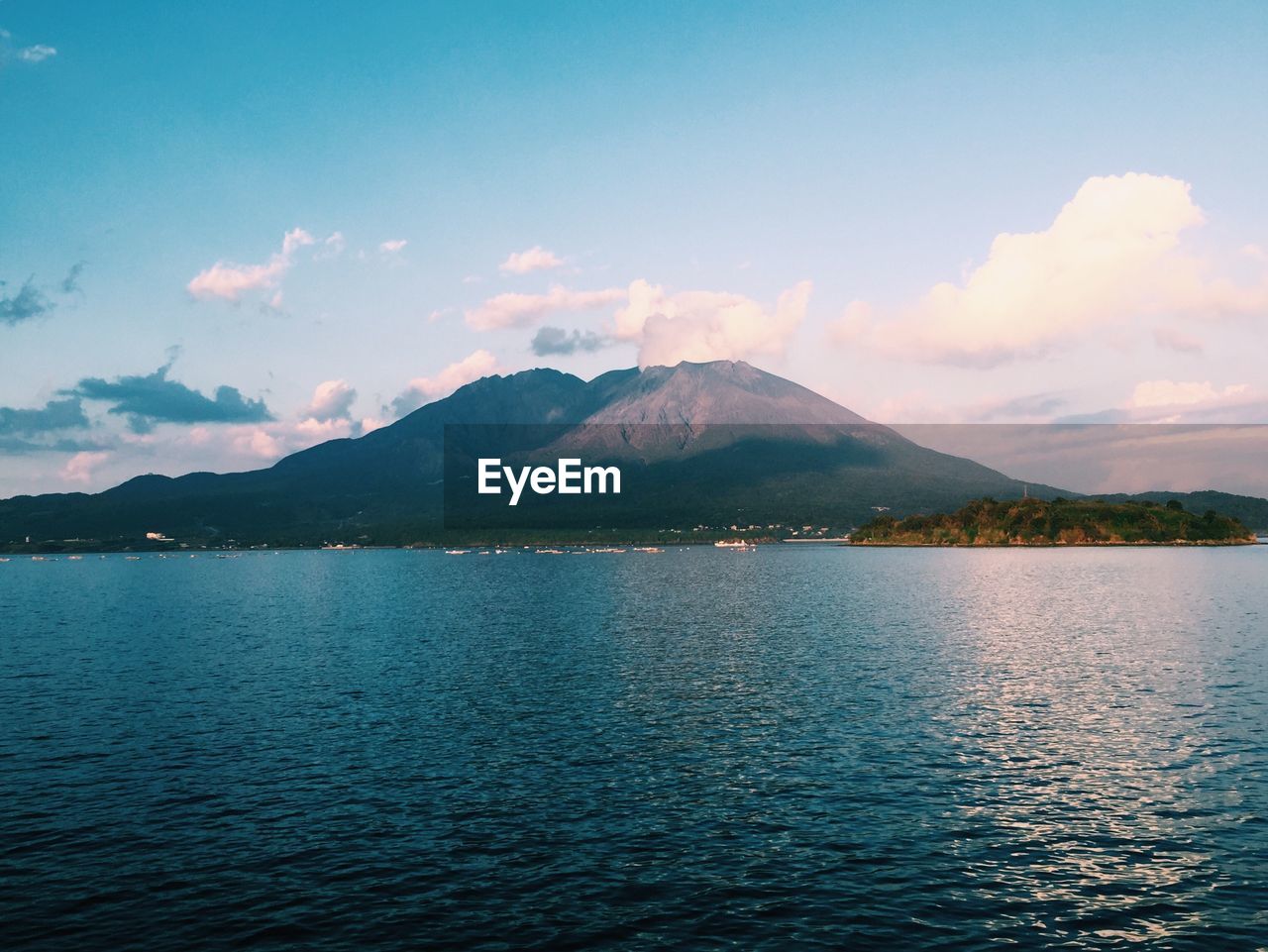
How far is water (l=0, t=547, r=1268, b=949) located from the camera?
2919 centimetres

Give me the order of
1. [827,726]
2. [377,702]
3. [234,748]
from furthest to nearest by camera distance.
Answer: [377,702] < [827,726] < [234,748]

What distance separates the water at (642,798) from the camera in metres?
29.2

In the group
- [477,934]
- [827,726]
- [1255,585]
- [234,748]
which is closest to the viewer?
[477,934]

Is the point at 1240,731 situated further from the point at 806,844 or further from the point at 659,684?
the point at 659,684

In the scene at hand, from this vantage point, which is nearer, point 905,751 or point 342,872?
point 342,872

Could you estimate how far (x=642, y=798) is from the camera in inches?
1660

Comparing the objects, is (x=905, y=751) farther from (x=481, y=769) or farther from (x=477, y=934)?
(x=477, y=934)

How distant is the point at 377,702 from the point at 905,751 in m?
41.1

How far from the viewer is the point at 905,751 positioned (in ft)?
163

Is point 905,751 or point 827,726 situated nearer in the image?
point 905,751

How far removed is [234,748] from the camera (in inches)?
2083

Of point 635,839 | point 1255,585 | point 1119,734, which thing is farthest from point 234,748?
point 1255,585

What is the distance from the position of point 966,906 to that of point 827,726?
27.0 m

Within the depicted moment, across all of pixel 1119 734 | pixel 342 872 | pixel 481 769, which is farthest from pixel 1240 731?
pixel 342 872
